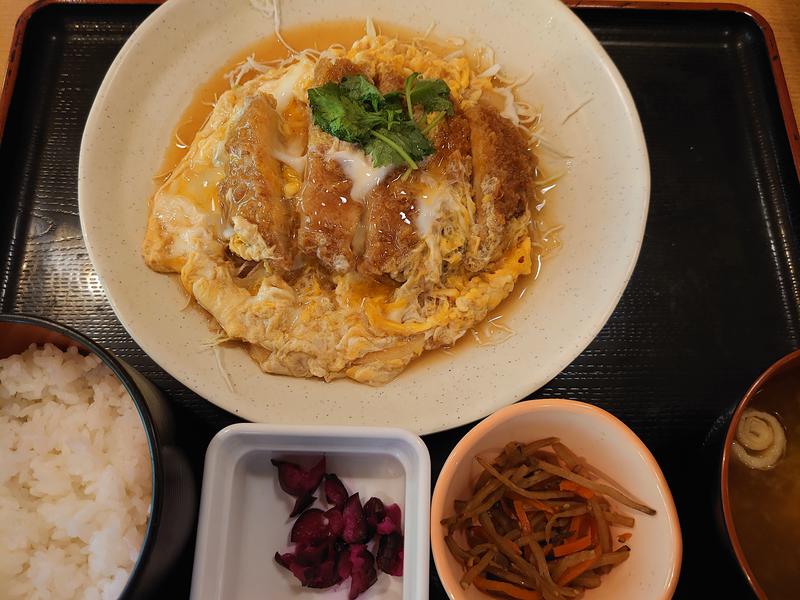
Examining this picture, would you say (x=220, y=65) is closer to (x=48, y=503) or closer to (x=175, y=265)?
(x=175, y=265)

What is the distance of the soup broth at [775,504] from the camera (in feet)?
5.39

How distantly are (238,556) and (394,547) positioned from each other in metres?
0.51

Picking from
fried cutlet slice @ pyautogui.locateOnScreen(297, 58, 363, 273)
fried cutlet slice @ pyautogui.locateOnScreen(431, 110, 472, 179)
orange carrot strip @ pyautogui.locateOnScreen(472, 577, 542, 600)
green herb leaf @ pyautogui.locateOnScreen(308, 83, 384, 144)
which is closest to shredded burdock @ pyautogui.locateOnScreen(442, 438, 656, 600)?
orange carrot strip @ pyautogui.locateOnScreen(472, 577, 542, 600)

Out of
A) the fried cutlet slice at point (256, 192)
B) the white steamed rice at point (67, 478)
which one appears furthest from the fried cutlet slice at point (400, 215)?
the white steamed rice at point (67, 478)

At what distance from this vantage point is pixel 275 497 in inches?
73.9

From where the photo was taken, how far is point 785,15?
2.66m

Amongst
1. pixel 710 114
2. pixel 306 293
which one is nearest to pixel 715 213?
pixel 710 114

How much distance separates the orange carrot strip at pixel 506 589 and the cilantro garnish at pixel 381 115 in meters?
1.37

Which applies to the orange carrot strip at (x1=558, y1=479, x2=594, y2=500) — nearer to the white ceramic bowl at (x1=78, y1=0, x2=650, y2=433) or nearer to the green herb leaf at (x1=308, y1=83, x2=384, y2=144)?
the white ceramic bowl at (x1=78, y1=0, x2=650, y2=433)

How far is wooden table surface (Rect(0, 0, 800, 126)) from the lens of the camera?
2578mm

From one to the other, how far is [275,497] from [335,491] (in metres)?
0.22

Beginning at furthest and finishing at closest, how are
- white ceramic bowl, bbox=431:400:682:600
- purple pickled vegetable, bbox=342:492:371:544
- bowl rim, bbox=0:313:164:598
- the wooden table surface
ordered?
1. the wooden table surface
2. purple pickled vegetable, bbox=342:492:371:544
3. white ceramic bowl, bbox=431:400:682:600
4. bowl rim, bbox=0:313:164:598

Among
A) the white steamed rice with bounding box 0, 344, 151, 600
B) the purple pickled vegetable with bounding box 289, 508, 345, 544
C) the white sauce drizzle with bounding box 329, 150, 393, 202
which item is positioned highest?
the white sauce drizzle with bounding box 329, 150, 393, 202

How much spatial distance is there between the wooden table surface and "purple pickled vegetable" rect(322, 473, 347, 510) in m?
2.44
